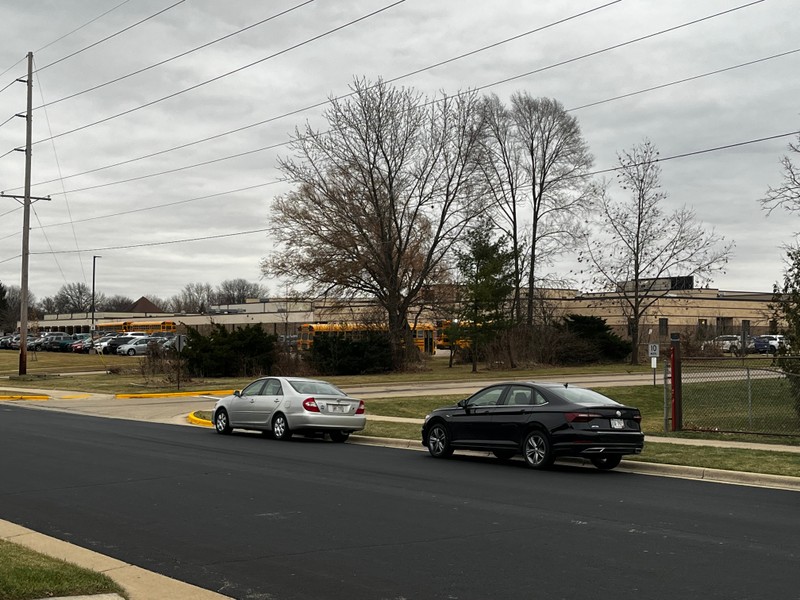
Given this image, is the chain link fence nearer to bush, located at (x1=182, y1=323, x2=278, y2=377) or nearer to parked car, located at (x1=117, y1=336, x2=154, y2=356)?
bush, located at (x1=182, y1=323, x2=278, y2=377)

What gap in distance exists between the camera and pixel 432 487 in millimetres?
13336

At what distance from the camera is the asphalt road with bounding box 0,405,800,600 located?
25.0 ft

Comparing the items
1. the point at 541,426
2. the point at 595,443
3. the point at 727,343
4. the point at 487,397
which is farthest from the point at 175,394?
the point at 727,343

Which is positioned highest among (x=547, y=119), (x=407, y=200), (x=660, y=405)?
(x=547, y=119)

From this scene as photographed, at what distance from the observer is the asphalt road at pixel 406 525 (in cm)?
763

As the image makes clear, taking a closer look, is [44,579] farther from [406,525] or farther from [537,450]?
[537,450]

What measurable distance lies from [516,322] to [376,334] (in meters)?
11.0

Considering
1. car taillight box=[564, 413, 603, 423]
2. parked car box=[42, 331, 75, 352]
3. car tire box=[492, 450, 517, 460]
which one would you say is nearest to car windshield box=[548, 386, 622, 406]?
car taillight box=[564, 413, 603, 423]

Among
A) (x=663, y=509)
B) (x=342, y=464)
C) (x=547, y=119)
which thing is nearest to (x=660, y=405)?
(x=342, y=464)

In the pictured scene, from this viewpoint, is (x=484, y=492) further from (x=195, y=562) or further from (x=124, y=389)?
(x=124, y=389)

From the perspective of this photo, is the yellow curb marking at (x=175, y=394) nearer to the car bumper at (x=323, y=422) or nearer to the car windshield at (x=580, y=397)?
the car bumper at (x=323, y=422)

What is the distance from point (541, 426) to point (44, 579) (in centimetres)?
1041

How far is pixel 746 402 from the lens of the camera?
29.9m

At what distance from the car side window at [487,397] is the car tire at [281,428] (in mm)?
5517
